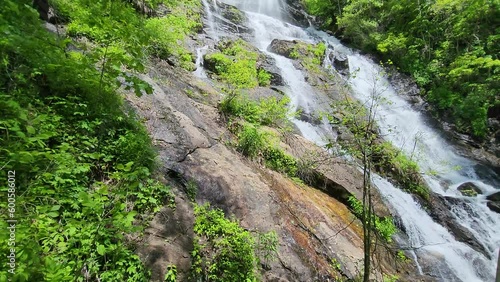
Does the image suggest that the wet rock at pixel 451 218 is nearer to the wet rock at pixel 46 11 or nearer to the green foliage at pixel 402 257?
the green foliage at pixel 402 257

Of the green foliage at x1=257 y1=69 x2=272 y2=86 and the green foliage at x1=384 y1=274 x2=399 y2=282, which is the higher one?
the green foliage at x1=257 y1=69 x2=272 y2=86

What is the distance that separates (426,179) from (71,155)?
11223mm

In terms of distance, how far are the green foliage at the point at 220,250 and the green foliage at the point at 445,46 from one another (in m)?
13.6

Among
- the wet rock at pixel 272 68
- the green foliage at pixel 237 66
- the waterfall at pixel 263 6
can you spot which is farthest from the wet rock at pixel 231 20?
the waterfall at pixel 263 6

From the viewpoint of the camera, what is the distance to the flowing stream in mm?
7031

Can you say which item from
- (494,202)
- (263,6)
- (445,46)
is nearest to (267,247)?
(494,202)

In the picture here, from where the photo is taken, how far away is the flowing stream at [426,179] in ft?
23.1

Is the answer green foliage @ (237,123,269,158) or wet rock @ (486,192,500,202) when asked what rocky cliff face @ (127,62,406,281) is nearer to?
green foliage @ (237,123,269,158)

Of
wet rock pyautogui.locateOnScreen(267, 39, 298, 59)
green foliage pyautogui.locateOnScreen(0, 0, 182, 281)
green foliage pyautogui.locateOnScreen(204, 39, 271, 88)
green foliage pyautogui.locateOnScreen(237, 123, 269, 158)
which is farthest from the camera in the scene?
wet rock pyautogui.locateOnScreen(267, 39, 298, 59)

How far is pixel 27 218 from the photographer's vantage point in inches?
85.1

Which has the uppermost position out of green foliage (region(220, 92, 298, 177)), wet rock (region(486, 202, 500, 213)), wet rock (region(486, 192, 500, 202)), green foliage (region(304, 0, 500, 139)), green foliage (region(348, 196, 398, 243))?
green foliage (region(304, 0, 500, 139))

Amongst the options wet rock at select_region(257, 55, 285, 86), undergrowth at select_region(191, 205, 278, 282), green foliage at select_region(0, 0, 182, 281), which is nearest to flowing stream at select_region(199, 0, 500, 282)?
wet rock at select_region(257, 55, 285, 86)

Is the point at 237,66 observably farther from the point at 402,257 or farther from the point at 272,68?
the point at 402,257

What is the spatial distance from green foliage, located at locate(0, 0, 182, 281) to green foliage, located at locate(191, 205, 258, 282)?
62cm
